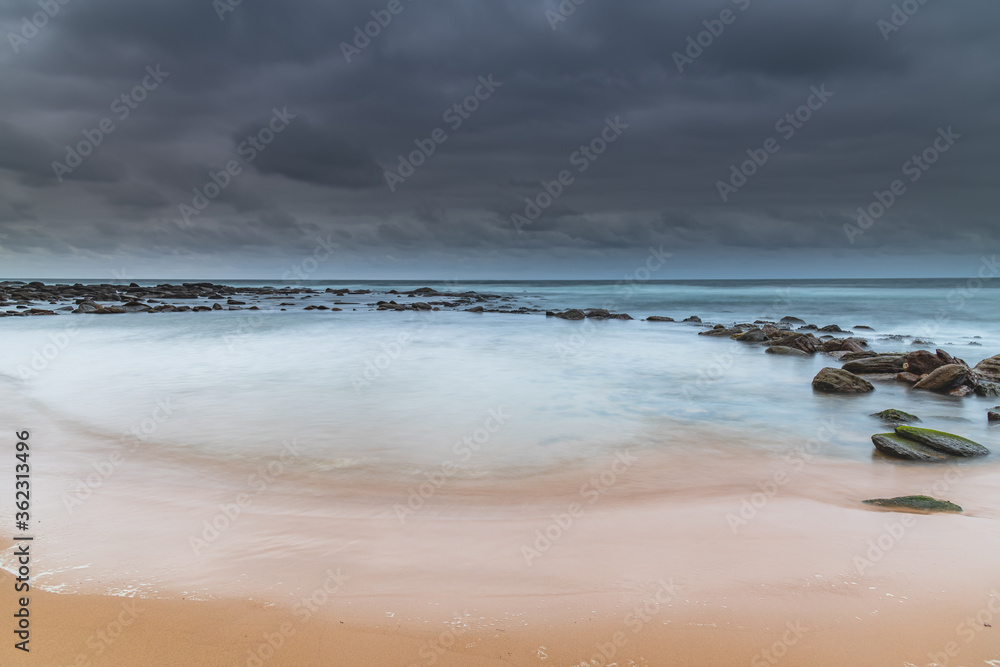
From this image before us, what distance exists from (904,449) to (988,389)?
6132 millimetres

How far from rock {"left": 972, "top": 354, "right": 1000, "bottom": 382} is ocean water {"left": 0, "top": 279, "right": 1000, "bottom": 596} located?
2.14 m

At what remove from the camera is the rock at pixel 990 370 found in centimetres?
1165

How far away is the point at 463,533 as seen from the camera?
4.34 m

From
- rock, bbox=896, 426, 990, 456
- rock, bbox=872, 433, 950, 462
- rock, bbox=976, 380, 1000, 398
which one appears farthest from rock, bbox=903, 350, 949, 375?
rock, bbox=872, 433, 950, 462

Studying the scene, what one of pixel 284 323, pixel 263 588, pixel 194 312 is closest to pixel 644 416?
pixel 263 588

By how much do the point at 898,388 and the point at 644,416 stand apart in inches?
268

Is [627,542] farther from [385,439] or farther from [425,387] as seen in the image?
Result: [425,387]

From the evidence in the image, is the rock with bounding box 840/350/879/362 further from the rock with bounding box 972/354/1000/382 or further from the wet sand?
the wet sand

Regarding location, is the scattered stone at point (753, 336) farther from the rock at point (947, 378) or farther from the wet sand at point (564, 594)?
the wet sand at point (564, 594)

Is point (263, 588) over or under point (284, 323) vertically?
under

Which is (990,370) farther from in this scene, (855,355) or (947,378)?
(855,355)

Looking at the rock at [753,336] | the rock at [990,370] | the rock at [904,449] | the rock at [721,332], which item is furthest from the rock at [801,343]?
the rock at [904,449]

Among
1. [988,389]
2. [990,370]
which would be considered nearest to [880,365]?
[990,370]

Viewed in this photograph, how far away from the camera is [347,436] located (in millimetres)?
7340
